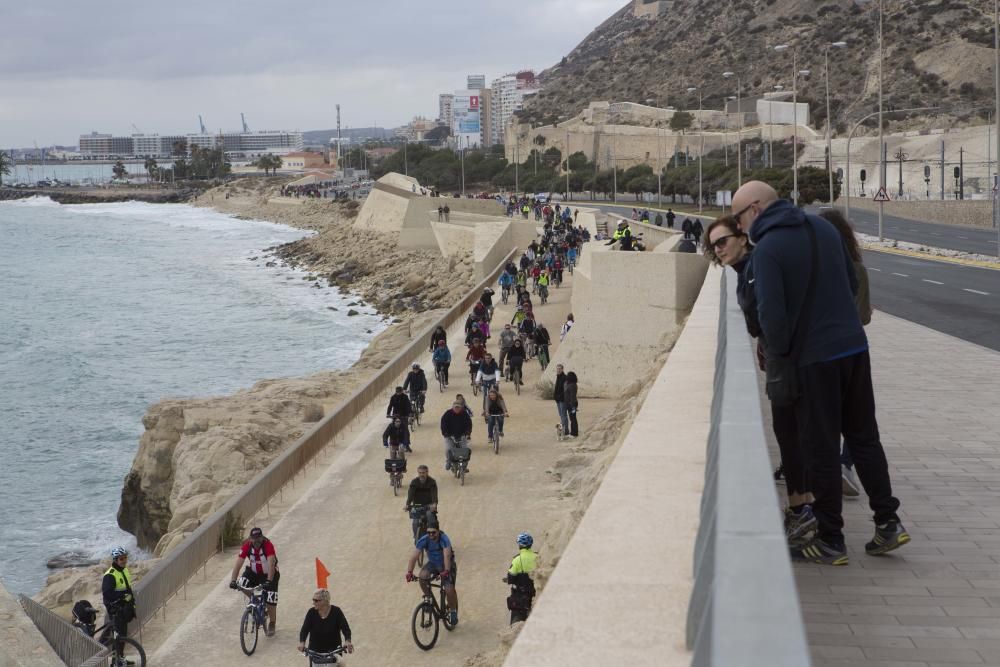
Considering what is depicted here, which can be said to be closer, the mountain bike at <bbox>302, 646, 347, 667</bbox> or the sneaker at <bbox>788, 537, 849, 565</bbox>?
the sneaker at <bbox>788, 537, 849, 565</bbox>

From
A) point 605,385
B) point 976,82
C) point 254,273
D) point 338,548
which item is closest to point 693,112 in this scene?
point 976,82

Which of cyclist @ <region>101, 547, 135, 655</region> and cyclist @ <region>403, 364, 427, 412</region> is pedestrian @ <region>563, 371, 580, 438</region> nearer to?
cyclist @ <region>403, 364, 427, 412</region>

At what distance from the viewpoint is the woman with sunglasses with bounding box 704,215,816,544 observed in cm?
517

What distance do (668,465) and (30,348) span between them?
5597 cm

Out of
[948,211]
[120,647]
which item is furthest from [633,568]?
[948,211]

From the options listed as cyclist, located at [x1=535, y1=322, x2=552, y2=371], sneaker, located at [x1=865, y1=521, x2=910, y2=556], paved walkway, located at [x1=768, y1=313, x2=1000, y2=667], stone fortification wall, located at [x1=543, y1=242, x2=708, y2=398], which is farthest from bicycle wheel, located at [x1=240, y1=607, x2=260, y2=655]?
cyclist, located at [x1=535, y1=322, x2=552, y2=371]

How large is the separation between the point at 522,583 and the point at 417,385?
423 inches

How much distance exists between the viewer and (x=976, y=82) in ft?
322

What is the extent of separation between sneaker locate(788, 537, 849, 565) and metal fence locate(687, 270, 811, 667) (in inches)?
54.8

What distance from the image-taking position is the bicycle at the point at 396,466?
17.2 metres

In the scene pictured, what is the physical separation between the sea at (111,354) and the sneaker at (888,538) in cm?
1957

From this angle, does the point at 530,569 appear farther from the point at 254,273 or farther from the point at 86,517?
the point at 254,273

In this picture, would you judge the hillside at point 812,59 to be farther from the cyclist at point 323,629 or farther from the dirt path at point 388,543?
the cyclist at point 323,629

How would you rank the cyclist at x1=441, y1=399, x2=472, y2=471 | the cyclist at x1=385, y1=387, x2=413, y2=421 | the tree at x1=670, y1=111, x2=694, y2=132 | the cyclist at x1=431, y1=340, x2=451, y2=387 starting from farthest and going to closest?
1. the tree at x1=670, y1=111, x2=694, y2=132
2. the cyclist at x1=431, y1=340, x2=451, y2=387
3. the cyclist at x1=385, y1=387, x2=413, y2=421
4. the cyclist at x1=441, y1=399, x2=472, y2=471
